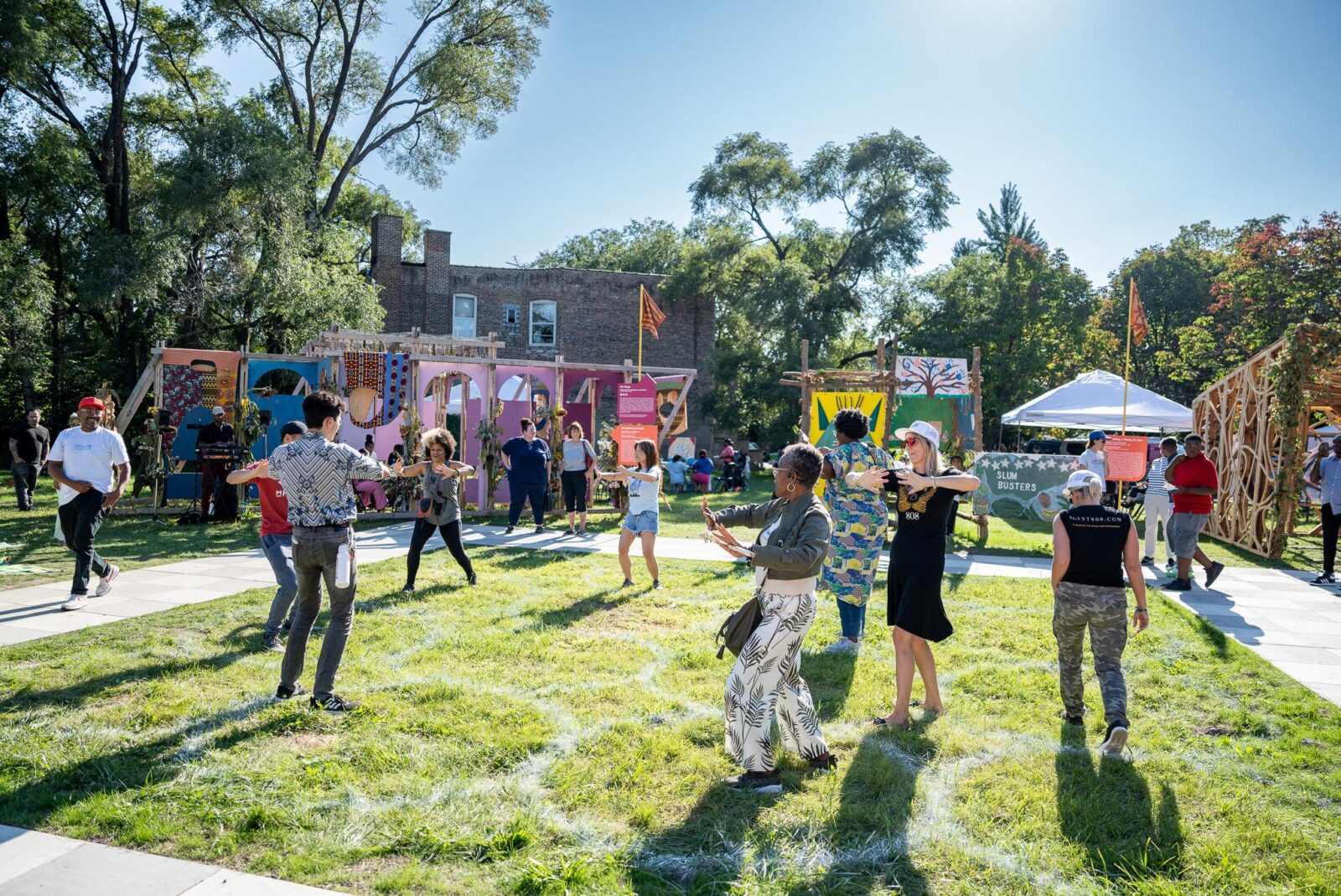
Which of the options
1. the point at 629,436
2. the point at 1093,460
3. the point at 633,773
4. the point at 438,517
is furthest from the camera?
the point at 629,436

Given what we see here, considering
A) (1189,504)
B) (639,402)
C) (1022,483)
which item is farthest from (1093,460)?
(639,402)

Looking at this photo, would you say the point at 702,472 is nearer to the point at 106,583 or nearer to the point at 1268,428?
the point at 1268,428

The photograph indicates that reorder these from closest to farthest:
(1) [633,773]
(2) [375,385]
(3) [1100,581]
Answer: (1) [633,773] → (3) [1100,581] → (2) [375,385]

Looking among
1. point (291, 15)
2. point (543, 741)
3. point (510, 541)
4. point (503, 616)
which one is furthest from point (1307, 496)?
point (291, 15)

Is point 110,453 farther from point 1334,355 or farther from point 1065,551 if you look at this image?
point 1334,355

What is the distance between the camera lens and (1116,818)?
13.0ft

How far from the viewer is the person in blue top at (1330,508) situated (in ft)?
32.9

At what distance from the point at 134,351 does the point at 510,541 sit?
59.0 ft

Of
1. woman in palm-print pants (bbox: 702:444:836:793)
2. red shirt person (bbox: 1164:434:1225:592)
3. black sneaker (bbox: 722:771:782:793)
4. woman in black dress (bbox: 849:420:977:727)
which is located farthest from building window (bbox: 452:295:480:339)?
black sneaker (bbox: 722:771:782:793)

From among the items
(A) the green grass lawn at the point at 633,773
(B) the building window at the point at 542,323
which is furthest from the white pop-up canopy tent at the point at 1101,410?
(B) the building window at the point at 542,323

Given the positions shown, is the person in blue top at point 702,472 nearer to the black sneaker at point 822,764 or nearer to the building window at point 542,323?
the building window at point 542,323

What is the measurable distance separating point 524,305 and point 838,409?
19486 millimetres

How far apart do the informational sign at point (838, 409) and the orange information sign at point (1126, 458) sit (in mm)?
4449

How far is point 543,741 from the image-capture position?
15.4ft
